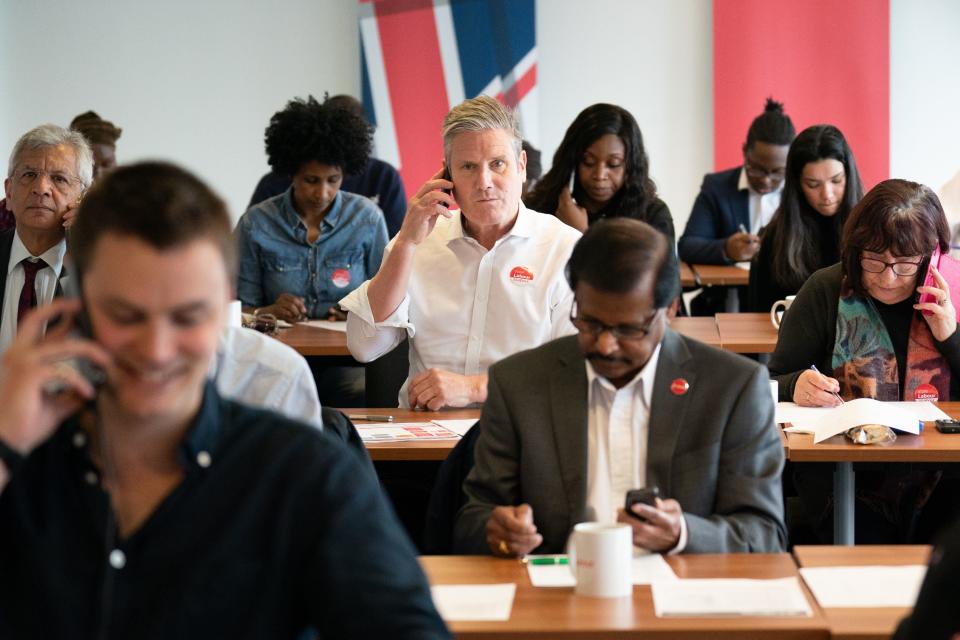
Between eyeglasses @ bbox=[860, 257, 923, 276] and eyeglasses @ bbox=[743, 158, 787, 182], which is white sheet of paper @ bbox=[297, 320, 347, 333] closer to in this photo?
eyeglasses @ bbox=[860, 257, 923, 276]

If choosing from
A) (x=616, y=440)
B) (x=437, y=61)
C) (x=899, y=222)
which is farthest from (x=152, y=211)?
(x=437, y=61)

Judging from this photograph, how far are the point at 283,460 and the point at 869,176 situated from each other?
7241mm

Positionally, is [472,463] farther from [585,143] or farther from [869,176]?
[869,176]

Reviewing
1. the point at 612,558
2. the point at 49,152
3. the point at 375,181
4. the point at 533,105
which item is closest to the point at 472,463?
the point at 612,558

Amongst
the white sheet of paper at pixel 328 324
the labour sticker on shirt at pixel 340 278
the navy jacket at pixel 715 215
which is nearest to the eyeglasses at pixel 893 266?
the white sheet of paper at pixel 328 324

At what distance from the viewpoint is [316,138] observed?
5.53 m

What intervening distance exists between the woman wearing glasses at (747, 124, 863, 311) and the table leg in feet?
6.30

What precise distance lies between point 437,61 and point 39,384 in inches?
273

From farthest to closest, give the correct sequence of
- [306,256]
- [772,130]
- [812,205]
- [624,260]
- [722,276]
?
[772,130]
[722,276]
[306,256]
[812,205]
[624,260]

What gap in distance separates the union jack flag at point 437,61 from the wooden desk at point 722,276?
6.81 ft

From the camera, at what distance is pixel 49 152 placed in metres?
4.10

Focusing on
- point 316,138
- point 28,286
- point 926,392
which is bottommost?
point 926,392

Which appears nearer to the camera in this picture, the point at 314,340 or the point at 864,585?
the point at 864,585

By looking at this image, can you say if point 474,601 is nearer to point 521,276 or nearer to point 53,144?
point 521,276
